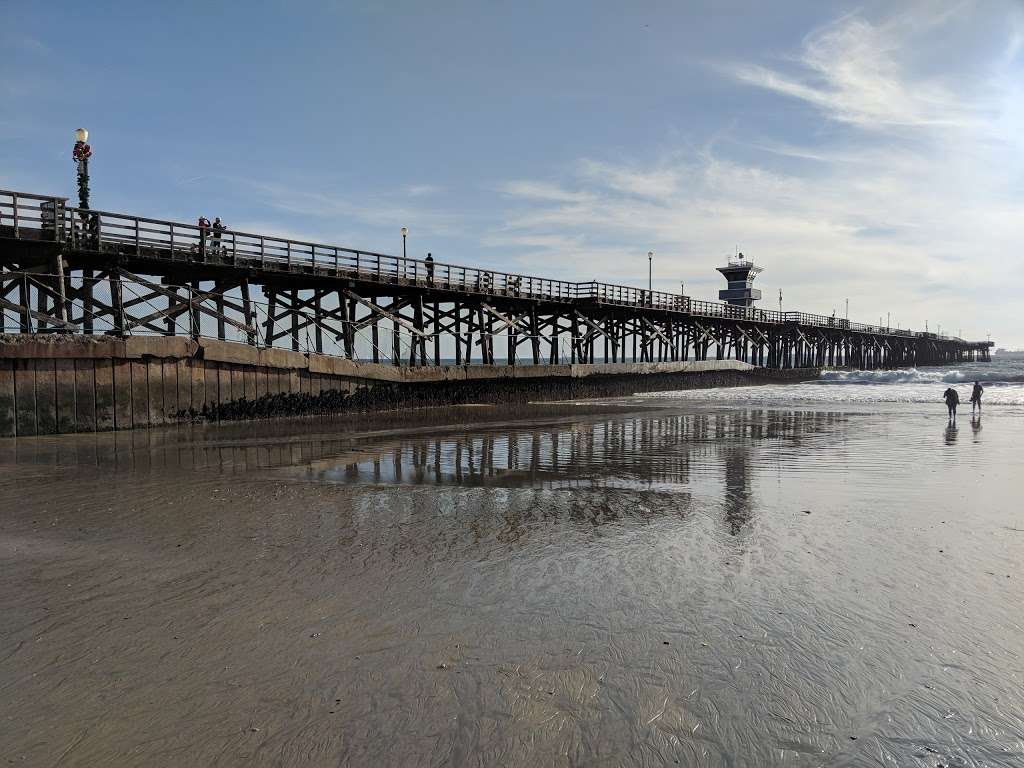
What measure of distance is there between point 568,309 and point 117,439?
26.6 m

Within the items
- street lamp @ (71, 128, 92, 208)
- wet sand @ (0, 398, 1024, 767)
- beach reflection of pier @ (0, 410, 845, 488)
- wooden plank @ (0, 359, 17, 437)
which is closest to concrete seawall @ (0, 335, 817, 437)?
wooden plank @ (0, 359, 17, 437)

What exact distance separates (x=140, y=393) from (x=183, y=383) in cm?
115

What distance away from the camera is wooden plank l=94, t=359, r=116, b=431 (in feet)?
52.3

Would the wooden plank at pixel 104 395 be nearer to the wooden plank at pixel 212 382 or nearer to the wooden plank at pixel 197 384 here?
the wooden plank at pixel 197 384

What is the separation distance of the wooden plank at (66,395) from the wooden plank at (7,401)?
0.84 meters

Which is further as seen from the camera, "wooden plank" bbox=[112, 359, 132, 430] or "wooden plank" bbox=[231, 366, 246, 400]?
"wooden plank" bbox=[231, 366, 246, 400]

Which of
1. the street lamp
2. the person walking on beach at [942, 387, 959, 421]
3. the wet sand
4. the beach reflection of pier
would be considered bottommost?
the beach reflection of pier

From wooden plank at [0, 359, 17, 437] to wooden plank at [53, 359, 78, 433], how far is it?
2.76ft

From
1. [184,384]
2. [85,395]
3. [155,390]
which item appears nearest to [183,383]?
[184,384]

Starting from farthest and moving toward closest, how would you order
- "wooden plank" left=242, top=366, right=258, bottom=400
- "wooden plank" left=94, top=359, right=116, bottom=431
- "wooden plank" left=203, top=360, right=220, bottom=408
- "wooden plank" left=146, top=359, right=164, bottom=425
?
"wooden plank" left=242, top=366, right=258, bottom=400 < "wooden plank" left=203, top=360, right=220, bottom=408 < "wooden plank" left=146, top=359, right=164, bottom=425 < "wooden plank" left=94, top=359, right=116, bottom=431

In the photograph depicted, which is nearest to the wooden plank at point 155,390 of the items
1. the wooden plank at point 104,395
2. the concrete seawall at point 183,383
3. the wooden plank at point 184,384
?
the concrete seawall at point 183,383

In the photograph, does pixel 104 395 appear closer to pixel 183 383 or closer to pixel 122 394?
pixel 122 394

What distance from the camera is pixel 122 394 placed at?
16.4 meters

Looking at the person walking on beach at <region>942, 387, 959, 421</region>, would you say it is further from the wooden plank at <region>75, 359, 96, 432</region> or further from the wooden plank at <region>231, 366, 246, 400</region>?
the wooden plank at <region>75, 359, 96, 432</region>
